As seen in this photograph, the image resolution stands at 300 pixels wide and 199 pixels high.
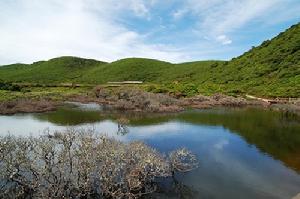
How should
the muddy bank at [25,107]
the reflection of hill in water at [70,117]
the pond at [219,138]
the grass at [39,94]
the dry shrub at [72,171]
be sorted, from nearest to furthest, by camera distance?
the dry shrub at [72,171] < the pond at [219,138] < the reflection of hill in water at [70,117] < the muddy bank at [25,107] < the grass at [39,94]

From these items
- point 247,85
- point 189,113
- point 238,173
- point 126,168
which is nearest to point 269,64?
point 247,85

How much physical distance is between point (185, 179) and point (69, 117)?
46409 millimetres

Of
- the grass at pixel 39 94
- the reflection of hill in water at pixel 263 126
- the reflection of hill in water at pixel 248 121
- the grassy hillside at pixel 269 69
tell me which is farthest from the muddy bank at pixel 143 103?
the grassy hillside at pixel 269 69

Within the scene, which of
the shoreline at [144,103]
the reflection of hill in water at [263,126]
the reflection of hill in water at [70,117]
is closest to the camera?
the reflection of hill in water at [263,126]

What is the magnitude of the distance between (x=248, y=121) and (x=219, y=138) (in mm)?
19650

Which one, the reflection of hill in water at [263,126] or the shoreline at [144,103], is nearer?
the reflection of hill in water at [263,126]

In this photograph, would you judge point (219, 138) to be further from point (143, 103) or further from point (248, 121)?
point (143, 103)

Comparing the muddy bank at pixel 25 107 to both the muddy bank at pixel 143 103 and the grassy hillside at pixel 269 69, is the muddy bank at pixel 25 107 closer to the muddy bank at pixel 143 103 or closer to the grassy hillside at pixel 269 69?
the muddy bank at pixel 143 103

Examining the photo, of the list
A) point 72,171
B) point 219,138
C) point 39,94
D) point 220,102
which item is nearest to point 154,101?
point 220,102

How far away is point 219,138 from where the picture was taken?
5962 centimetres

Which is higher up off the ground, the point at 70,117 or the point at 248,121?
the point at 248,121

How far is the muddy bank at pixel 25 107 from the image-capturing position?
86.2 m

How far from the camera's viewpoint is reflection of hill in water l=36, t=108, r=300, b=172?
5350 centimetres

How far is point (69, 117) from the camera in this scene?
7875 cm
